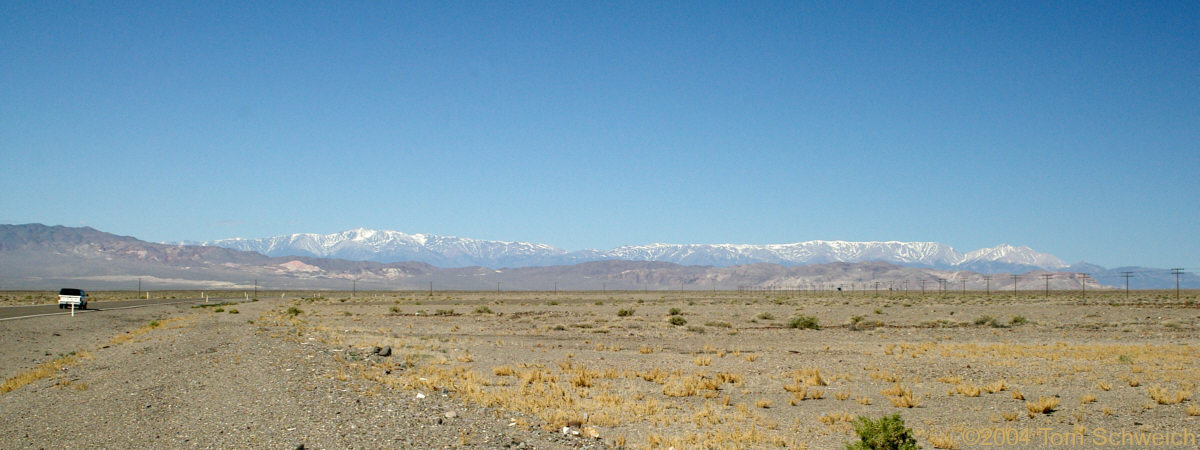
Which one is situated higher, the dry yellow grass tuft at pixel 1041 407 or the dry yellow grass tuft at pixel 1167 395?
the dry yellow grass tuft at pixel 1167 395

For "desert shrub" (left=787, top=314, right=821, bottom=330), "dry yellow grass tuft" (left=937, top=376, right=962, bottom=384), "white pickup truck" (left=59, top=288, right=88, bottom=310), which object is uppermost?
"dry yellow grass tuft" (left=937, top=376, right=962, bottom=384)

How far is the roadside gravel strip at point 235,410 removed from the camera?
11.4 m

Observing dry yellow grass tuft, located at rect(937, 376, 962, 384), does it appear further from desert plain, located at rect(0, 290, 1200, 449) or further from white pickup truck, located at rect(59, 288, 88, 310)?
white pickup truck, located at rect(59, 288, 88, 310)

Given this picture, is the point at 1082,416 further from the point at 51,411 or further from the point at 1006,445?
the point at 51,411

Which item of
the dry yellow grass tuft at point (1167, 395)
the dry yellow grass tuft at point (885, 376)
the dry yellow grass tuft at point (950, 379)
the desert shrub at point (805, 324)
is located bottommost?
the desert shrub at point (805, 324)

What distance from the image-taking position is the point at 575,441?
12.4 m

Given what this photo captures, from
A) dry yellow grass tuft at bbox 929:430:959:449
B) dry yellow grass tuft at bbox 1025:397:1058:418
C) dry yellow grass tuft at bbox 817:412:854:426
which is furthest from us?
dry yellow grass tuft at bbox 1025:397:1058:418

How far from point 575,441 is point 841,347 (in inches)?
785

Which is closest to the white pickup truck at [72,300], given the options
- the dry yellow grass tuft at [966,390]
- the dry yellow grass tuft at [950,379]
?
the dry yellow grass tuft at [950,379]

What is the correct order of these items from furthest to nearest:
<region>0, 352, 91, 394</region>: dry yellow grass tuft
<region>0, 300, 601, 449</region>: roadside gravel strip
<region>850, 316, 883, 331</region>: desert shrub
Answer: <region>850, 316, 883, 331</region>: desert shrub < <region>0, 352, 91, 394</region>: dry yellow grass tuft < <region>0, 300, 601, 449</region>: roadside gravel strip

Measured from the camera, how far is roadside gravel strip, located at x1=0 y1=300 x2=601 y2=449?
1145cm

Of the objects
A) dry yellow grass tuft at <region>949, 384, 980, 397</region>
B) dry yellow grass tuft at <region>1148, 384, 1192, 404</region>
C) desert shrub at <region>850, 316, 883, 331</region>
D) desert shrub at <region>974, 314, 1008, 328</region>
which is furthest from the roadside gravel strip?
desert shrub at <region>974, 314, 1008, 328</region>

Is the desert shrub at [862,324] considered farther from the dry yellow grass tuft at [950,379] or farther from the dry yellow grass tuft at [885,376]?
the dry yellow grass tuft at [950,379]

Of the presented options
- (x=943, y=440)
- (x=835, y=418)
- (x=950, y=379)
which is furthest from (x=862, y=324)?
(x=943, y=440)
